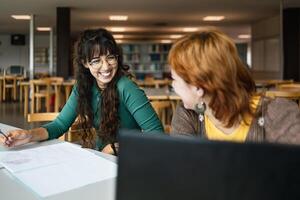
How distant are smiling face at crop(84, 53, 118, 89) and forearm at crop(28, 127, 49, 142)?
0.37m

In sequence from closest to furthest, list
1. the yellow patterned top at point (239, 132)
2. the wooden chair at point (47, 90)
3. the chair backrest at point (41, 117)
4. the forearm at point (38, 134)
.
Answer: the yellow patterned top at point (239, 132)
the forearm at point (38, 134)
the chair backrest at point (41, 117)
the wooden chair at point (47, 90)

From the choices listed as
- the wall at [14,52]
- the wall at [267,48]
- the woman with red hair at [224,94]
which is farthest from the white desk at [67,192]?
the wall at [14,52]

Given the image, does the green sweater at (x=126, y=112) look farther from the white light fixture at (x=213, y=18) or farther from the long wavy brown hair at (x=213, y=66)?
the white light fixture at (x=213, y=18)

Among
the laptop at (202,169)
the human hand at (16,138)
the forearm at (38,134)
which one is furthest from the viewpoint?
the forearm at (38,134)

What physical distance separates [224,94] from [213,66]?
9 cm

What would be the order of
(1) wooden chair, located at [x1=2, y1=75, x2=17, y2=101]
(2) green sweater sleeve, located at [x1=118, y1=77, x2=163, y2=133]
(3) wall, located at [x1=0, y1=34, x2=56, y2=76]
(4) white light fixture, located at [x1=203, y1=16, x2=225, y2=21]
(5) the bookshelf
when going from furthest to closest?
(3) wall, located at [x1=0, y1=34, x2=56, y2=76], (5) the bookshelf, (1) wooden chair, located at [x1=2, y1=75, x2=17, y2=101], (4) white light fixture, located at [x1=203, y1=16, x2=225, y2=21], (2) green sweater sleeve, located at [x1=118, y1=77, x2=163, y2=133]

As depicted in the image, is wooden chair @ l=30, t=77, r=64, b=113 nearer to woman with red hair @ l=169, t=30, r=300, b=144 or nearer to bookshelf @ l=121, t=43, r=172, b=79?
woman with red hair @ l=169, t=30, r=300, b=144

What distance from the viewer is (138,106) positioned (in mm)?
1846

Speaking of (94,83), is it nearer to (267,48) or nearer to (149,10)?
(149,10)

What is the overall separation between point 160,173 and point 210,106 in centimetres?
52

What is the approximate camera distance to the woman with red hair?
920mm

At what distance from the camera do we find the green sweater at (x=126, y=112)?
183 centimetres

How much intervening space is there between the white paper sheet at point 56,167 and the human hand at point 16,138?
95 millimetres

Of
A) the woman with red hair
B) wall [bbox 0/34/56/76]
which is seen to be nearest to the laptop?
the woman with red hair
